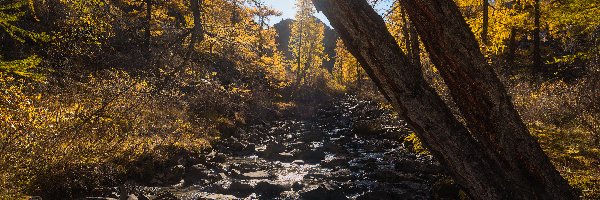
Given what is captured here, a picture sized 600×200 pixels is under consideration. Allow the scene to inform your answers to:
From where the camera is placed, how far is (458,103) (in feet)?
9.18

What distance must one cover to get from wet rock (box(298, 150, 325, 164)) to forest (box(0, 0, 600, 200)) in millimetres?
59

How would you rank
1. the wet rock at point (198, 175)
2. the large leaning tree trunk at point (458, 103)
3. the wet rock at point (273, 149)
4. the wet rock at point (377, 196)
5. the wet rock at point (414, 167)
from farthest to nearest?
the wet rock at point (273, 149)
the wet rock at point (414, 167)
the wet rock at point (198, 175)
the wet rock at point (377, 196)
the large leaning tree trunk at point (458, 103)

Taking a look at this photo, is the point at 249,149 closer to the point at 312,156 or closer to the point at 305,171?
the point at 312,156

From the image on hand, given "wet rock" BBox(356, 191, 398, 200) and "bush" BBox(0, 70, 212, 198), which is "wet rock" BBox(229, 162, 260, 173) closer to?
"bush" BBox(0, 70, 212, 198)

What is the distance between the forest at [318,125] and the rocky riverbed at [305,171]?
49 millimetres

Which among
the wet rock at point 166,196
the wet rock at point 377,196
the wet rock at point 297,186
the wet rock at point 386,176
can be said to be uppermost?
the wet rock at point 166,196

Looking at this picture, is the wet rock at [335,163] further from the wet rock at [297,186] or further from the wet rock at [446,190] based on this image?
the wet rock at [446,190]

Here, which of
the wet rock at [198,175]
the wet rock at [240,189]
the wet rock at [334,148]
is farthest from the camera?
the wet rock at [334,148]

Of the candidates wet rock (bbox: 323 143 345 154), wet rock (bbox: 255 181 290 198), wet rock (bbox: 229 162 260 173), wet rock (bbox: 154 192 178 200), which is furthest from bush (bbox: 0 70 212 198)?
wet rock (bbox: 323 143 345 154)

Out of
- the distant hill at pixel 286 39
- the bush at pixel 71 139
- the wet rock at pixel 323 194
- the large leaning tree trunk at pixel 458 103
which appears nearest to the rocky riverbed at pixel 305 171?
the wet rock at pixel 323 194

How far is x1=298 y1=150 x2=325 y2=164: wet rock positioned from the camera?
1149 cm

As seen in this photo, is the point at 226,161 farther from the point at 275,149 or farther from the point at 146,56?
the point at 146,56

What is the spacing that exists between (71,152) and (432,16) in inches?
256

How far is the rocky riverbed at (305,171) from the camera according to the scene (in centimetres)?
788
